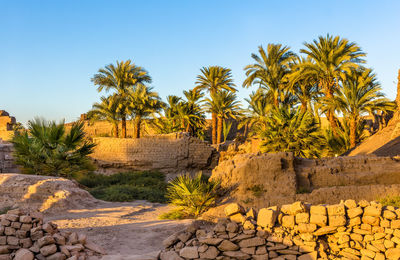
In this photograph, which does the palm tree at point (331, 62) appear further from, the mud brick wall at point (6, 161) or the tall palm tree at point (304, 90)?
the mud brick wall at point (6, 161)

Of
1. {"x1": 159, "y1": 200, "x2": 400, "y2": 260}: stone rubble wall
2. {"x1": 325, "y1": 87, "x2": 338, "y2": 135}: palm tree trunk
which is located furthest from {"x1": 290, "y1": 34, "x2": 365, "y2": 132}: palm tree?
{"x1": 159, "y1": 200, "x2": 400, "y2": 260}: stone rubble wall

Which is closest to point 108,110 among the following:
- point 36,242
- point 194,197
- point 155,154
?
point 155,154

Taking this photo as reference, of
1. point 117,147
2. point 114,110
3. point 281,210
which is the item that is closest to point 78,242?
point 281,210

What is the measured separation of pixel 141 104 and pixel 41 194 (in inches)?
715

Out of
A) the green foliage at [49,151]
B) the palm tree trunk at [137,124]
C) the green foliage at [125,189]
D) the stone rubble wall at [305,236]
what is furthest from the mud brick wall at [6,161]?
the palm tree trunk at [137,124]

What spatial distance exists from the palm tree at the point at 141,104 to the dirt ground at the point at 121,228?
59.5 ft

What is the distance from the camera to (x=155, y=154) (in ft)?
74.9

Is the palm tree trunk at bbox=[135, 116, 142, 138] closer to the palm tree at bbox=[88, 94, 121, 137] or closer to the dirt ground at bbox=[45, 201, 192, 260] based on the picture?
the palm tree at bbox=[88, 94, 121, 137]

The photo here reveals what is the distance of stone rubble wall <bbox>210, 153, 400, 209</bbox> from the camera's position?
10.1 meters

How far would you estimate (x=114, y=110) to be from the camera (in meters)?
27.7

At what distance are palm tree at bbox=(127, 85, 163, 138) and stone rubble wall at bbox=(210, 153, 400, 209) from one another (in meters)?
18.2

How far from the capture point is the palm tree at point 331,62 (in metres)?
23.2

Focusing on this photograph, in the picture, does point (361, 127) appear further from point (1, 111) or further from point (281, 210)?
point (1, 111)

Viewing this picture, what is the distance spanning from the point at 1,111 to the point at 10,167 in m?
21.9
